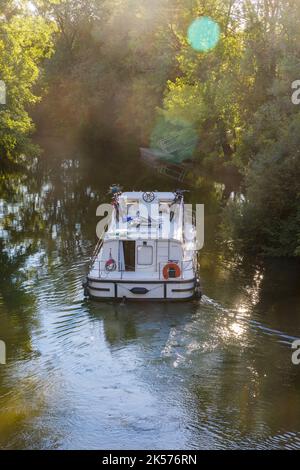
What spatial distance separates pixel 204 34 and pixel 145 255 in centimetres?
2781

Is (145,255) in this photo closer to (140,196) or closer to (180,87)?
(140,196)

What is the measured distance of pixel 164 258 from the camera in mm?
25172

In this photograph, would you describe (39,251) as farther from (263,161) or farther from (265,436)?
(265,436)

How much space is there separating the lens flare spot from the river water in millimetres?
21091

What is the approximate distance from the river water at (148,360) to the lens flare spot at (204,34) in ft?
69.2

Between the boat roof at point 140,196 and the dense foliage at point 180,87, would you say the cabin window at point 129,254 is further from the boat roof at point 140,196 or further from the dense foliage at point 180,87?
the dense foliage at point 180,87

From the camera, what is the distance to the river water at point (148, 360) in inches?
634

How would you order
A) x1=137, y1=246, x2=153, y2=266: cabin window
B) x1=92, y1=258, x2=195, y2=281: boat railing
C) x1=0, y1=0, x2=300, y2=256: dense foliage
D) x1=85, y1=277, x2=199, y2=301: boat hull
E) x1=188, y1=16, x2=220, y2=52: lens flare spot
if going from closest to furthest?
x1=85, y1=277, x2=199, y2=301: boat hull < x1=92, y1=258, x2=195, y2=281: boat railing < x1=137, y1=246, x2=153, y2=266: cabin window < x1=0, y1=0, x2=300, y2=256: dense foliage < x1=188, y1=16, x2=220, y2=52: lens flare spot

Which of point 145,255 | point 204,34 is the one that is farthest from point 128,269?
point 204,34

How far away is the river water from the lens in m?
16.1

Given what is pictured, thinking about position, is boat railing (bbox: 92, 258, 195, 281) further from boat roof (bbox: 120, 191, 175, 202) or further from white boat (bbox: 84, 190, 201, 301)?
boat roof (bbox: 120, 191, 175, 202)

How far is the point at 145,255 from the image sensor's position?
2530cm

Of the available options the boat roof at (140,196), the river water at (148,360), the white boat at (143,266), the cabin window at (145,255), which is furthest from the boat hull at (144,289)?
the boat roof at (140,196)

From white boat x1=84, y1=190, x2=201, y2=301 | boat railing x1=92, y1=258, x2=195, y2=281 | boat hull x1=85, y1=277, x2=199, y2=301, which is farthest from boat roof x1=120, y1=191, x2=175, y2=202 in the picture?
boat hull x1=85, y1=277, x2=199, y2=301
